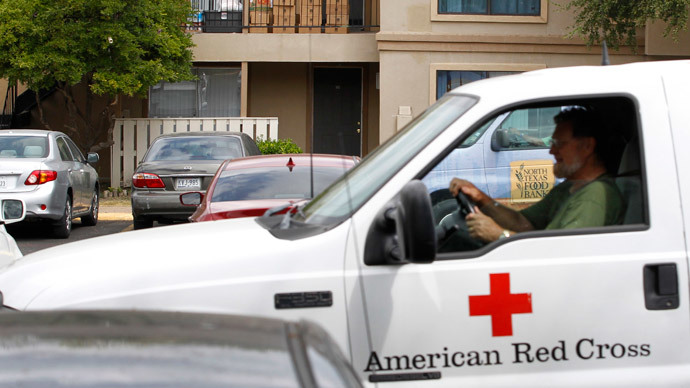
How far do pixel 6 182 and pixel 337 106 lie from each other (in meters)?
11.4

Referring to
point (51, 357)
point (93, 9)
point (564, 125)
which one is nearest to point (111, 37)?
point (93, 9)

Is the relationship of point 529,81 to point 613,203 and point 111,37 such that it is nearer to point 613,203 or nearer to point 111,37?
point 613,203

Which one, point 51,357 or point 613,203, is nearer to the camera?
point 51,357

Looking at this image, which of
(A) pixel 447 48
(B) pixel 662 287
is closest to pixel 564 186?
(B) pixel 662 287

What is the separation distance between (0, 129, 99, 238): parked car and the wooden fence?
6.40 meters

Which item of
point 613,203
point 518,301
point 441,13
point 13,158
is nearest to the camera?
point 518,301

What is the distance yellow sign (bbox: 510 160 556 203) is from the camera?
13.4 ft

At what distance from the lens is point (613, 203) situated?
3684 millimetres

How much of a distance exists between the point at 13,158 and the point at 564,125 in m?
10.4

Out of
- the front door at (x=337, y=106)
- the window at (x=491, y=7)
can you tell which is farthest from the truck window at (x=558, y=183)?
the front door at (x=337, y=106)

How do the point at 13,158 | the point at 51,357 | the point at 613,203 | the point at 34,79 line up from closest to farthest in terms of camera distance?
the point at 51,357 < the point at 613,203 < the point at 13,158 < the point at 34,79

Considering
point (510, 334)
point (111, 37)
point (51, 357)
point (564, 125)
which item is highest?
point (111, 37)

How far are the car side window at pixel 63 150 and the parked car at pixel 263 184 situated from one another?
19.9ft

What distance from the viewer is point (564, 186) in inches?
155
